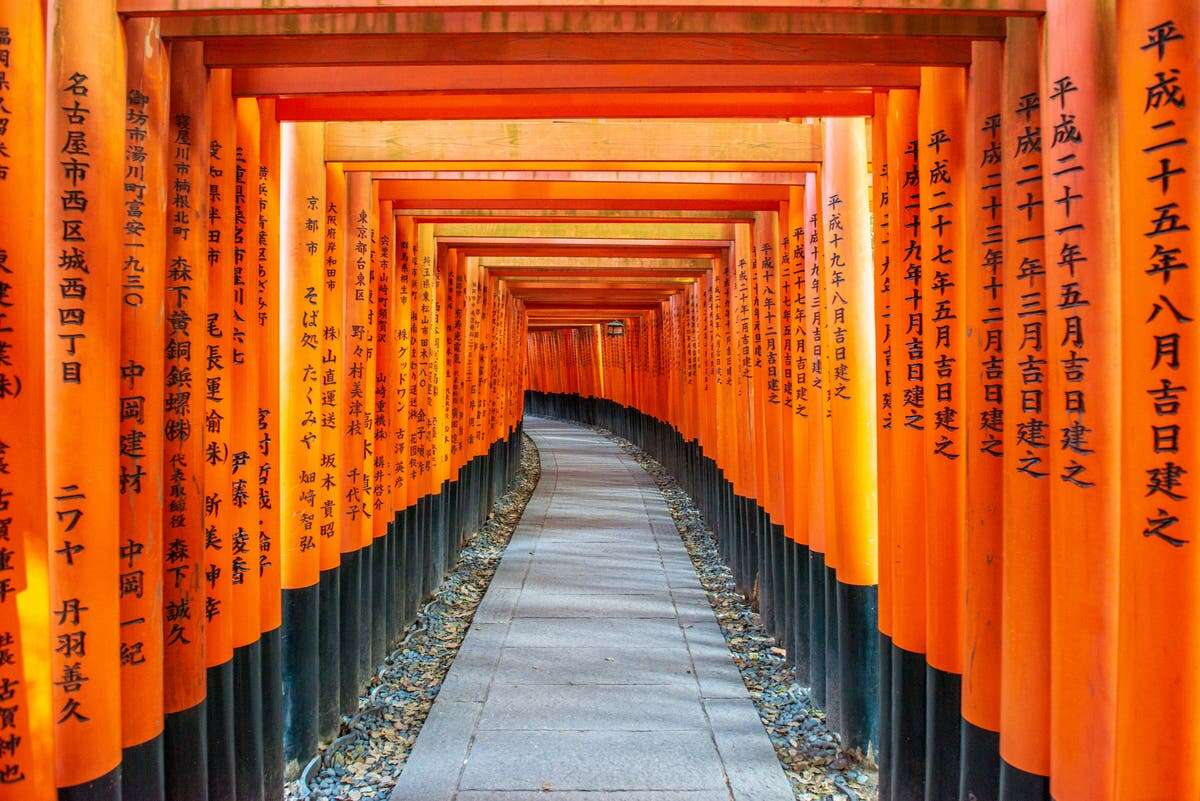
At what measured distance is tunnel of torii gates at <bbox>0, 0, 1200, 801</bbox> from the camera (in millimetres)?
1934

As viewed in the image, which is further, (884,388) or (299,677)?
(299,677)

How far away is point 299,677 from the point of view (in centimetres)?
434

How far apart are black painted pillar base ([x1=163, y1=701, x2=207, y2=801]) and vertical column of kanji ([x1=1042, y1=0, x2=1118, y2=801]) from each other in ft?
8.80

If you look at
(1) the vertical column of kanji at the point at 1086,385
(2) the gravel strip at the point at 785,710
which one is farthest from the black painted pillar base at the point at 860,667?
(1) the vertical column of kanji at the point at 1086,385

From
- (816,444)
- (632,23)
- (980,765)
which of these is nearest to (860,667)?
(816,444)

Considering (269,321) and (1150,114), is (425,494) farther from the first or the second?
(1150,114)

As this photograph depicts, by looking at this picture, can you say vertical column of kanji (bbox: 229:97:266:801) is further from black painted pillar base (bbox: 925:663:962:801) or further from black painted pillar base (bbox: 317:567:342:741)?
black painted pillar base (bbox: 925:663:962:801)

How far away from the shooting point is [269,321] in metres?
3.61

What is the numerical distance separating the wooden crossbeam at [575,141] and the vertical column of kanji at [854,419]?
0.39 m

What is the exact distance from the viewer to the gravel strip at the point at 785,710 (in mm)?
4125

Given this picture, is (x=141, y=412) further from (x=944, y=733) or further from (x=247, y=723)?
(x=944, y=733)

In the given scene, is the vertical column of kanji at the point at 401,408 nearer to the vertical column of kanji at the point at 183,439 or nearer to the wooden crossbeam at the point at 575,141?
the wooden crossbeam at the point at 575,141

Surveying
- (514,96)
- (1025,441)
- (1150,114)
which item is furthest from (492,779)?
(1150,114)

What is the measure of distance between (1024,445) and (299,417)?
3417mm
